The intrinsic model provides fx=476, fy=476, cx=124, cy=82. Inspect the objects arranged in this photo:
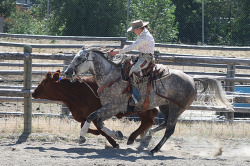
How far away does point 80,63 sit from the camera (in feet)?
27.3

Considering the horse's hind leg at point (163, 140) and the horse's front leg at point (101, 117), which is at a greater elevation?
the horse's front leg at point (101, 117)

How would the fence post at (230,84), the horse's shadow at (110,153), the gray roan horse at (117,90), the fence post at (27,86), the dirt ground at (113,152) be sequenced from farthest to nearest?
the fence post at (230,84) → the fence post at (27,86) → the gray roan horse at (117,90) → the horse's shadow at (110,153) → the dirt ground at (113,152)

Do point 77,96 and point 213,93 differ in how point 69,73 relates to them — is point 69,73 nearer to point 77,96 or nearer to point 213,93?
point 77,96

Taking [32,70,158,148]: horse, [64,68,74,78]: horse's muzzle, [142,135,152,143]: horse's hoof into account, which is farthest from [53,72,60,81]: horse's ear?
[142,135,152,143]: horse's hoof

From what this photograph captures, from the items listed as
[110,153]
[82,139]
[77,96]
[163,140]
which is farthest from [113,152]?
[77,96]

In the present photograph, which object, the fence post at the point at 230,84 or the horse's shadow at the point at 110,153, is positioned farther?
the fence post at the point at 230,84

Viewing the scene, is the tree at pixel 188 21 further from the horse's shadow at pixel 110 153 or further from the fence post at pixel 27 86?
the horse's shadow at pixel 110 153

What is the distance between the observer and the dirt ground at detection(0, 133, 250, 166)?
287 inches

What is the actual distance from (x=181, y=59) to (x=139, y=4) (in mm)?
12849

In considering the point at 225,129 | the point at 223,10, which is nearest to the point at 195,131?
the point at 225,129

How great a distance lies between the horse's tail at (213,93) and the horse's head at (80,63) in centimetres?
214

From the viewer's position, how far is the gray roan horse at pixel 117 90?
8.33 metres

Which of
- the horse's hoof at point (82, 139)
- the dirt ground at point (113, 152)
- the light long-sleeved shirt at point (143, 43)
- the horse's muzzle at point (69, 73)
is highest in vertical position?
the light long-sleeved shirt at point (143, 43)

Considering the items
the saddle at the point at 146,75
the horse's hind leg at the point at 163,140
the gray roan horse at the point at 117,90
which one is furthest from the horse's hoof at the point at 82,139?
the horse's hind leg at the point at 163,140
